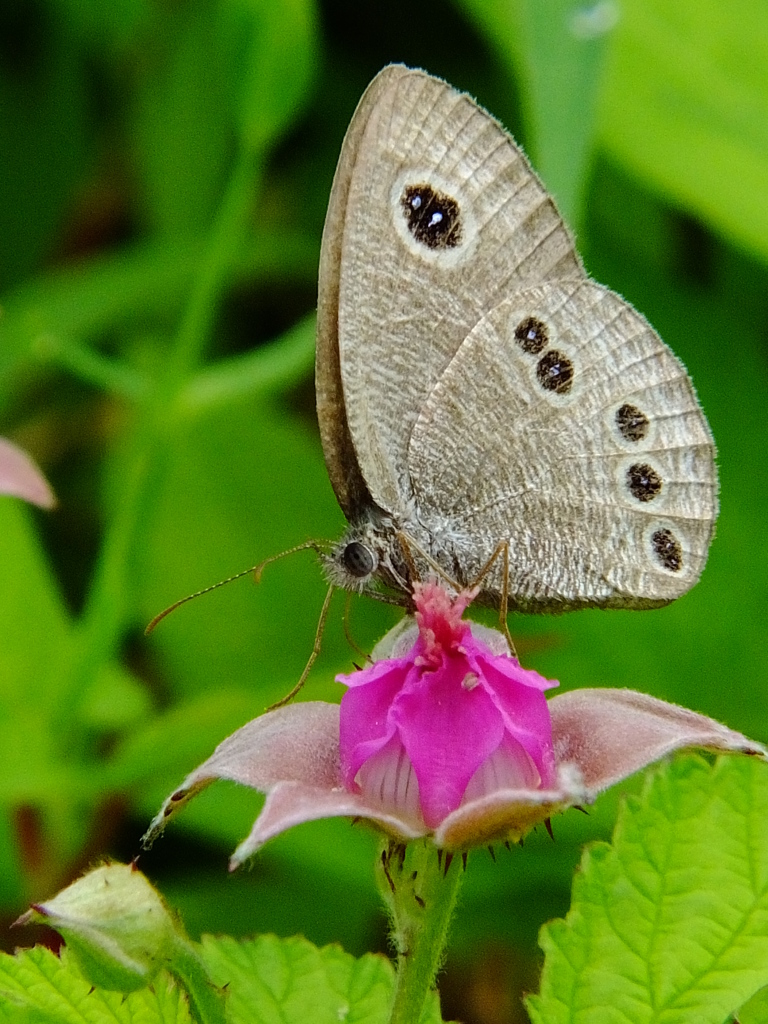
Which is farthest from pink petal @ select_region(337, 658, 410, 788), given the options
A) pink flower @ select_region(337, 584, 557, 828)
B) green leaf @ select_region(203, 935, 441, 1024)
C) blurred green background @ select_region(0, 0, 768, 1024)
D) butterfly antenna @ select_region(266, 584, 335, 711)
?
blurred green background @ select_region(0, 0, 768, 1024)

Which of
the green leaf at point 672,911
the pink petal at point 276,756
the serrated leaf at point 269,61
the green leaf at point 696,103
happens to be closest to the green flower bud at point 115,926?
Result: the pink petal at point 276,756

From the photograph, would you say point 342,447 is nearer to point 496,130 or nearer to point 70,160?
point 496,130

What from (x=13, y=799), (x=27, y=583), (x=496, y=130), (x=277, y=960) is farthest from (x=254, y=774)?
(x=27, y=583)

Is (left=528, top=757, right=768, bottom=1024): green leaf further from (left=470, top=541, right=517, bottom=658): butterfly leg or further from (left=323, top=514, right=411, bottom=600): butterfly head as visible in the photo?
(left=323, top=514, right=411, bottom=600): butterfly head

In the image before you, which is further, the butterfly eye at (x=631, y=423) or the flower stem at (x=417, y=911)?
the butterfly eye at (x=631, y=423)

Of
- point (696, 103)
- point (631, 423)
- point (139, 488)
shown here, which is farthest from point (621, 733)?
point (696, 103)

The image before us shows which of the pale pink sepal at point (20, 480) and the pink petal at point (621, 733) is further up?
the pale pink sepal at point (20, 480)

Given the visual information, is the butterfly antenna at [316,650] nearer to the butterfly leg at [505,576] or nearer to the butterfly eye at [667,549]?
the butterfly leg at [505,576]
